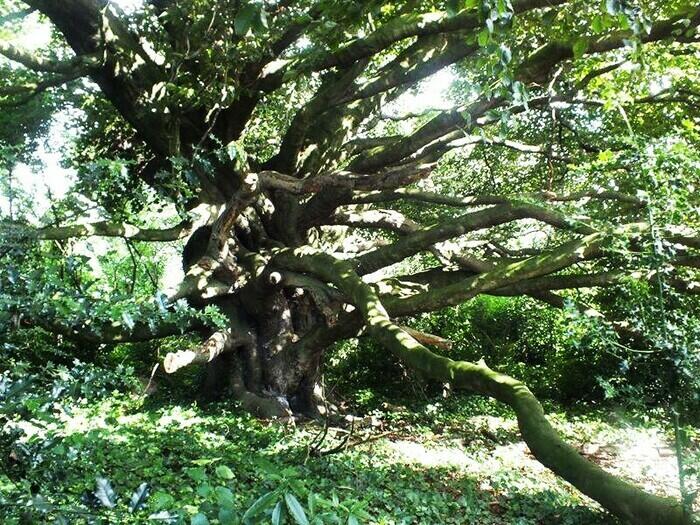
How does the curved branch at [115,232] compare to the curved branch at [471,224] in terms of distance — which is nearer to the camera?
the curved branch at [115,232]

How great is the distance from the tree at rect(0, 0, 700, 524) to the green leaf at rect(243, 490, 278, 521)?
2430 mm

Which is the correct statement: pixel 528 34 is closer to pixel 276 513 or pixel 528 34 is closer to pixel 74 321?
pixel 74 321

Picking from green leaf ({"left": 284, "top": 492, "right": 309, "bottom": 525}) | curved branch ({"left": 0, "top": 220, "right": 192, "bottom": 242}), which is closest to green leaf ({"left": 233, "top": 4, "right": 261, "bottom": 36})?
green leaf ({"left": 284, "top": 492, "right": 309, "bottom": 525})

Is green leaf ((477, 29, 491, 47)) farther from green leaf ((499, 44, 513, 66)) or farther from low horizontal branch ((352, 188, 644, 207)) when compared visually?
low horizontal branch ((352, 188, 644, 207))

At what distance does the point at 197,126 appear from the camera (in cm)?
812

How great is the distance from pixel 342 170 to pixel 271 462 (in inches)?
168

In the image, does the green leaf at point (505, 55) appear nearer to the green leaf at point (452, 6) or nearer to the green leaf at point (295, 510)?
the green leaf at point (452, 6)

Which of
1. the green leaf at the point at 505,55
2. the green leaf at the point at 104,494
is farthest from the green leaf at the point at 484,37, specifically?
the green leaf at the point at 104,494

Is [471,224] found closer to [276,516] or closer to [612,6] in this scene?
[612,6]

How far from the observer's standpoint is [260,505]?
4.46ft

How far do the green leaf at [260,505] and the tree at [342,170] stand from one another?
243 cm

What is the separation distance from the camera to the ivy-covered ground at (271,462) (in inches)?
76.7

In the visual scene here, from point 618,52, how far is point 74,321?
26.2 ft

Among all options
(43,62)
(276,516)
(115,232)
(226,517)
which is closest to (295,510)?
(276,516)
